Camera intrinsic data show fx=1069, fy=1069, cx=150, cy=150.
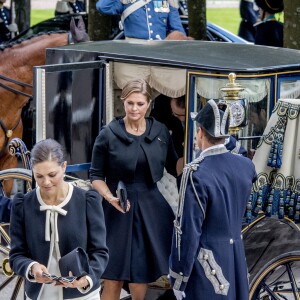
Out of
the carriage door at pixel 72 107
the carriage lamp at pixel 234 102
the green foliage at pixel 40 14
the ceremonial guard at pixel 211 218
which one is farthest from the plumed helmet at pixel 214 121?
the green foliage at pixel 40 14

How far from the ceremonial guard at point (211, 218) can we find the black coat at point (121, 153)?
87cm

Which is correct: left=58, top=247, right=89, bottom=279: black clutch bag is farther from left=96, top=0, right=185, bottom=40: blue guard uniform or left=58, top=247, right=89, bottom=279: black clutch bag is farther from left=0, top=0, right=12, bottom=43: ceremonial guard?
left=0, top=0, right=12, bottom=43: ceremonial guard

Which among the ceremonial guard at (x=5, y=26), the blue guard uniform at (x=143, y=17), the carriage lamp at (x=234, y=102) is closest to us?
the carriage lamp at (x=234, y=102)

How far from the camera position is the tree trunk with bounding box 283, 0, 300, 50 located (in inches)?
369

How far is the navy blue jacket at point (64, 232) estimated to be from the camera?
210 inches

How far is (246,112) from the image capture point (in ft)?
21.1

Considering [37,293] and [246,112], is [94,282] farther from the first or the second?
[246,112]

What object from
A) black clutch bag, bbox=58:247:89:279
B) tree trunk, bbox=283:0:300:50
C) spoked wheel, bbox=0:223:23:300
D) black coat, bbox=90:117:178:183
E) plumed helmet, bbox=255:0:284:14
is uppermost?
plumed helmet, bbox=255:0:284:14

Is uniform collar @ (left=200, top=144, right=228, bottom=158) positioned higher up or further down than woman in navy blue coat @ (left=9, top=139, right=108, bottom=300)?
higher up

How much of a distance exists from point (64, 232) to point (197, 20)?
5970mm

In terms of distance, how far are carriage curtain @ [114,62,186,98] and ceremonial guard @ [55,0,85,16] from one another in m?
6.63

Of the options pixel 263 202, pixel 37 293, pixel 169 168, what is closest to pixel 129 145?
pixel 169 168

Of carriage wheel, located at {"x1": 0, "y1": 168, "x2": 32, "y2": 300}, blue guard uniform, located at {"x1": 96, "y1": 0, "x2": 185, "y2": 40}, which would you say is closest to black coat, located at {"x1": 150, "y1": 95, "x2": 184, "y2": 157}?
carriage wheel, located at {"x1": 0, "y1": 168, "x2": 32, "y2": 300}

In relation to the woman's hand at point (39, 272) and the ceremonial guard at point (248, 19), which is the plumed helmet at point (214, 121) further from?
the ceremonial guard at point (248, 19)
